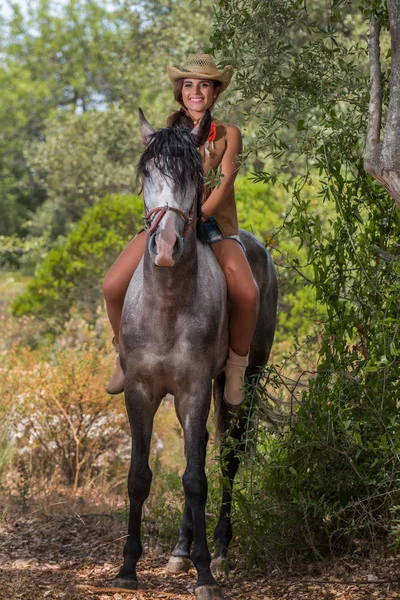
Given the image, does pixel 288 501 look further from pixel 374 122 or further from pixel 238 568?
pixel 374 122

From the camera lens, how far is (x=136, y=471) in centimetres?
462

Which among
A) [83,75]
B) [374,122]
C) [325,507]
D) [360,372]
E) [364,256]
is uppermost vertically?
[83,75]

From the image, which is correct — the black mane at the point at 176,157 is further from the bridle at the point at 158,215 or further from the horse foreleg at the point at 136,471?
the horse foreleg at the point at 136,471

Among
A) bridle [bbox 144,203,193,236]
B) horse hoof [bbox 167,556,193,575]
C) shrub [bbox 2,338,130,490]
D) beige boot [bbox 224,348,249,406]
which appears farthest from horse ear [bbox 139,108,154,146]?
shrub [bbox 2,338,130,490]

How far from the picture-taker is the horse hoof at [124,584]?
14.8 feet

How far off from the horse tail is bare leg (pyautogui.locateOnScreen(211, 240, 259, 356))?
58 cm

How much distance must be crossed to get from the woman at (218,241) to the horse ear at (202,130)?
0.47m

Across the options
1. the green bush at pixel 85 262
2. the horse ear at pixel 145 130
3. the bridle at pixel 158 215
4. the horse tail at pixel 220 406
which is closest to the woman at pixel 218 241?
the horse tail at pixel 220 406

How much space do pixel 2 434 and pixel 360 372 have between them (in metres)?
3.82

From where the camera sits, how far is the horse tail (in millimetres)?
5688

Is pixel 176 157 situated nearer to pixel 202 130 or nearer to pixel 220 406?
pixel 202 130

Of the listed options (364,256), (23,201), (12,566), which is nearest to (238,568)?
(12,566)

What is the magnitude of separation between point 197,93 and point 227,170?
0.56 meters

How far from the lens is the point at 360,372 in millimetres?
4820
